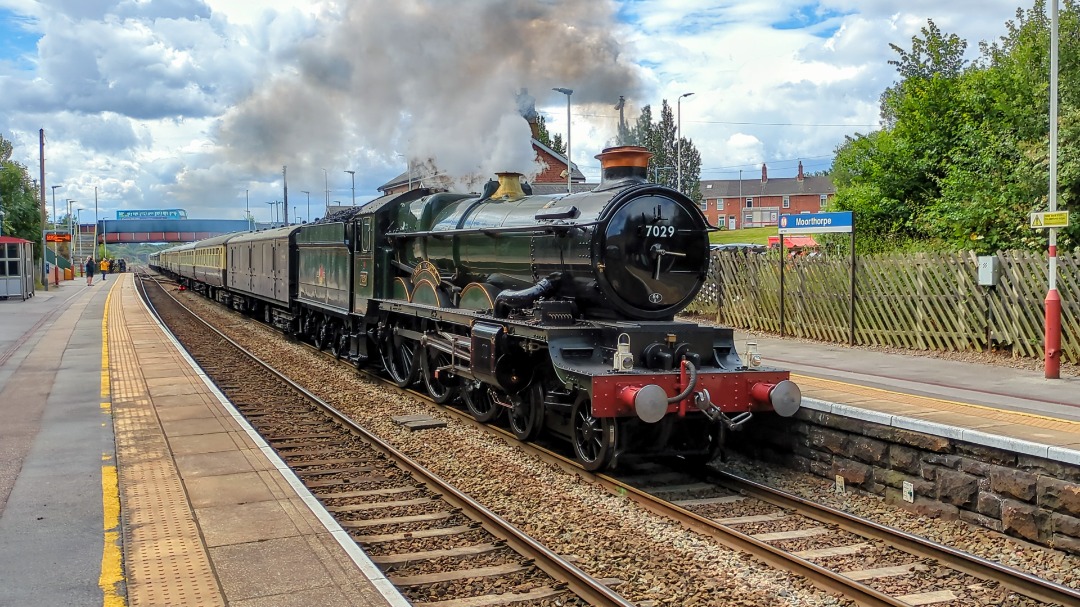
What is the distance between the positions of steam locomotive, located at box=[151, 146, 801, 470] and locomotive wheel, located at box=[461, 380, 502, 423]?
27mm

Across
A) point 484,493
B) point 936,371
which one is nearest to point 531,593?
point 484,493

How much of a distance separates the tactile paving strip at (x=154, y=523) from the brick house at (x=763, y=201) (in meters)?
75.0

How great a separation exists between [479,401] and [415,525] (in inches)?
153

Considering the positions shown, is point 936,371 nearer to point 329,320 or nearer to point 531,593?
point 531,593

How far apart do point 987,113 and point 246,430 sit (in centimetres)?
1572

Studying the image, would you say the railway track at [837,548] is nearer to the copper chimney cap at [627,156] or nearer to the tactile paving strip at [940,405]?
the tactile paving strip at [940,405]

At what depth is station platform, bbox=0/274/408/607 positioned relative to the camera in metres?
4.70

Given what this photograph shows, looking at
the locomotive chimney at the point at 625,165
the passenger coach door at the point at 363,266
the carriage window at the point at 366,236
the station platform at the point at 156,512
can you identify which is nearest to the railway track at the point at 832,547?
the station platform at the point at 156,512

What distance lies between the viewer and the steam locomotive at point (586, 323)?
7.34 meters

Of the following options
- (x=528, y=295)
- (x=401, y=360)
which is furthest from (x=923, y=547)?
(x=401, y=360)

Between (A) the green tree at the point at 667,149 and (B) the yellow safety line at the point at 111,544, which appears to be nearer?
(B) the yellow safety line at the point at 111,544

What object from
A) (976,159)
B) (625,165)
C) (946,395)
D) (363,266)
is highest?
(976,159)

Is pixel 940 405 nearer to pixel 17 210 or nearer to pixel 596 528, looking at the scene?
pixel 596 528

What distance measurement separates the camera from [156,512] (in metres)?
6.04
